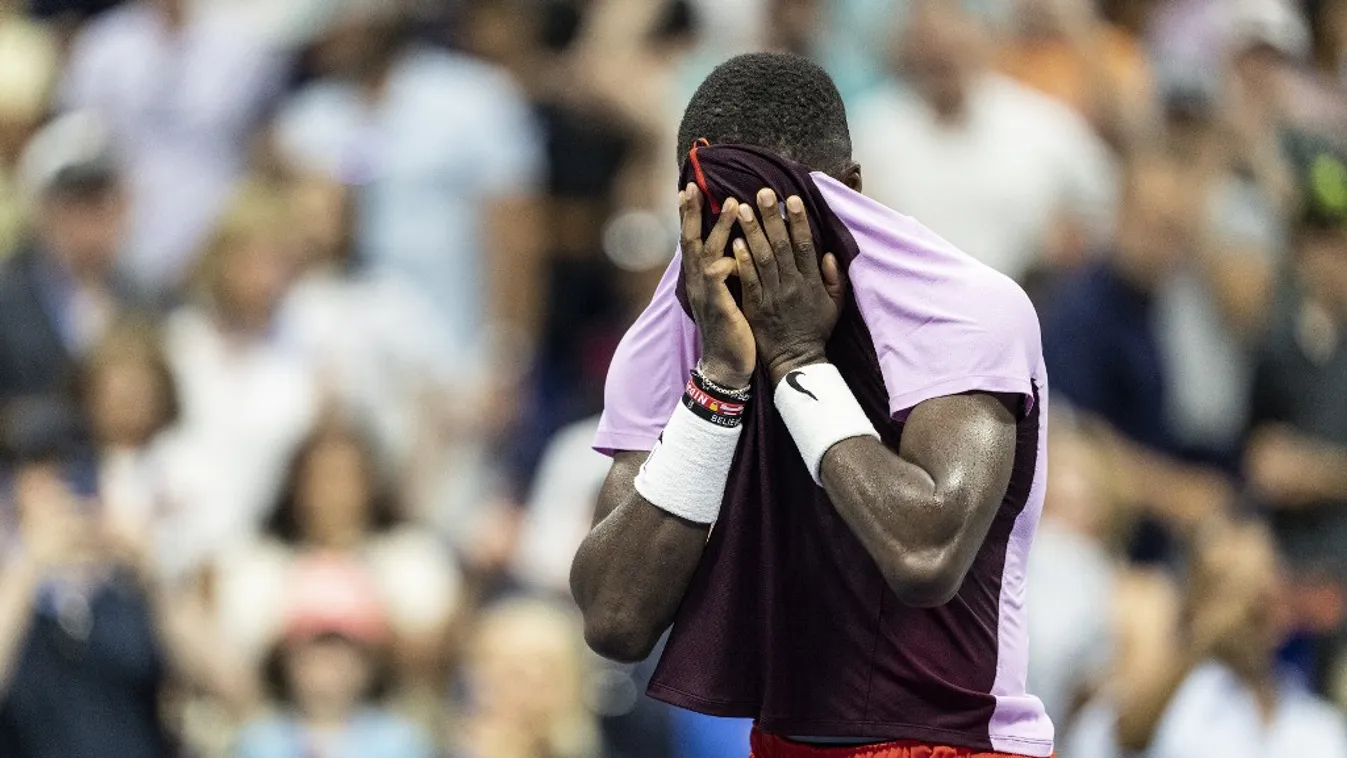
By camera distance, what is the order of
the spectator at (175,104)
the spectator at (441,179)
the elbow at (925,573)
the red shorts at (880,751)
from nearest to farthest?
the elbow at (925,573), the red shorts at (880,751), the spectator at (441,179), the spectator at (175,104)

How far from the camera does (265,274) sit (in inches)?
324

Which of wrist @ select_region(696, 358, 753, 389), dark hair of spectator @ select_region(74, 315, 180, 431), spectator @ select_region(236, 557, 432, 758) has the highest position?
wrist @ select_region(696, 358, 753, 389)

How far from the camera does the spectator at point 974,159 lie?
Result: 8219mm

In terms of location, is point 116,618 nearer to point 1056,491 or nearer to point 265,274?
point 265,274

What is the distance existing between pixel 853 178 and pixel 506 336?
5365mm

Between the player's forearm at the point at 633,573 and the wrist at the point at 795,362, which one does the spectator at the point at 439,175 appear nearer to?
the player's forearm at the point at 633,573

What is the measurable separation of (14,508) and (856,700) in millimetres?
4539

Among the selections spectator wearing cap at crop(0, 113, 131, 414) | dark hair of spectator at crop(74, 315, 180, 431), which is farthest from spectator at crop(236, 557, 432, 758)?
spectator wearing cap at crop(0, 113, 131, 414)

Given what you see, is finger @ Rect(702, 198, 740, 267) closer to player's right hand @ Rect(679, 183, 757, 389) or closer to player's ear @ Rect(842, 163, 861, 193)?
player's right hand @ Rect(679, 183, 757, 389)

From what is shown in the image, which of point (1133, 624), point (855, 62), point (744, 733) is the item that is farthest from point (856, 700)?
point (855, 62)

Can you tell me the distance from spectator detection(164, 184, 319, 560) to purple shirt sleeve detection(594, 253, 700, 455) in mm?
4189

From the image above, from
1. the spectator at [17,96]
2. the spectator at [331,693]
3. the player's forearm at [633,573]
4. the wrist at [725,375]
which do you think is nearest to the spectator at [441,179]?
the spectator at [17,96]

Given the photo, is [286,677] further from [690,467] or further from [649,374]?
[690,467]

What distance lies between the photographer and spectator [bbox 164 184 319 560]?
7672mm
